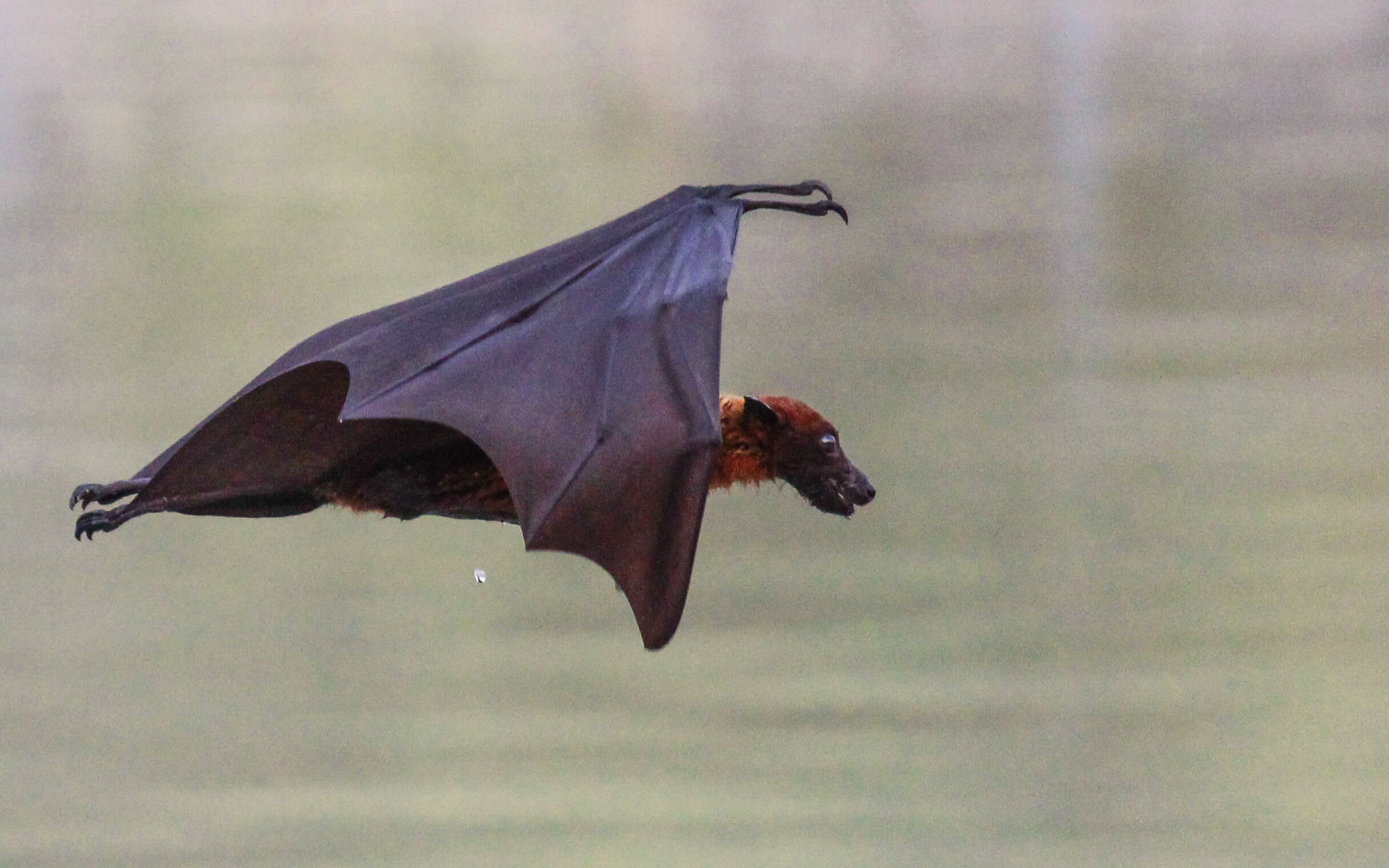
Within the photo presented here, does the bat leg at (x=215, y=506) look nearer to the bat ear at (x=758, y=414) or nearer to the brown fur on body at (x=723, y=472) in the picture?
the brown fur on body at (x=723, y=472)

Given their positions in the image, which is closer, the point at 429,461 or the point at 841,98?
the point at 429,461

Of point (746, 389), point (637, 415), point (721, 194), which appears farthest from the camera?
point (746, 389)

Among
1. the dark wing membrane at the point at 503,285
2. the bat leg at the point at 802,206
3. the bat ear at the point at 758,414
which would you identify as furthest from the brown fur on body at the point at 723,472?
the bat leg at the point at 802,206

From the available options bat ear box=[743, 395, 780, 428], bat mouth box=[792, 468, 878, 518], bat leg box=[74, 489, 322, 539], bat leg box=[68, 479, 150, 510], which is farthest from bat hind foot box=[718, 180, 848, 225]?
bat leg box=[68, 479, 150, 510]

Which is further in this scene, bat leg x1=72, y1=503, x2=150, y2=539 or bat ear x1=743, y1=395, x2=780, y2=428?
bat ear x1=743, y1=395, x2=780, y2=428

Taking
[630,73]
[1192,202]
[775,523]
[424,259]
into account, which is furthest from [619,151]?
[1192,202]

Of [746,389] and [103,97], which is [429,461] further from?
[103,97]

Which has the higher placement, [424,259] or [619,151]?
[619,151]

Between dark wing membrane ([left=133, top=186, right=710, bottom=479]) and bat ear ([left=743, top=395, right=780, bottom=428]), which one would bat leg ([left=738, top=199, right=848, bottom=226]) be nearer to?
dark wing membrane ([left=133, top=186, right=710, bottom=479])
